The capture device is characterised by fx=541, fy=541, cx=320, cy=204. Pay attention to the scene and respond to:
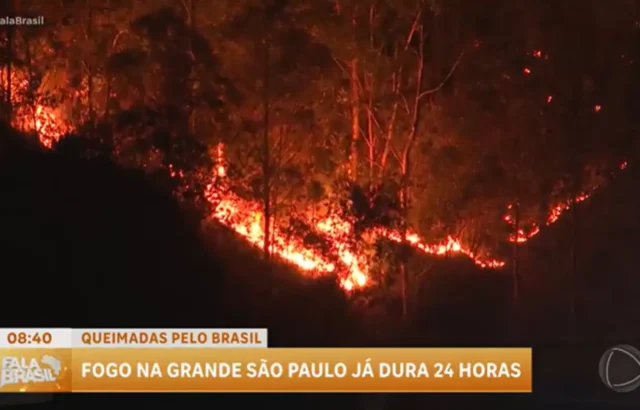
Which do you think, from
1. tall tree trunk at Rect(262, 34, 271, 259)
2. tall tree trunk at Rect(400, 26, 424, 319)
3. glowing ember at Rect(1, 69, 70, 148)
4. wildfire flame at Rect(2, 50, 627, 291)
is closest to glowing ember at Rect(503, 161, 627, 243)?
wildfire flame at Rect(2, 50, 627, 291)

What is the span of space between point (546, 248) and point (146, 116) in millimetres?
931

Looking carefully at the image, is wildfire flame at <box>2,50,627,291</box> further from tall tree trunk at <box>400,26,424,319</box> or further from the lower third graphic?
the lower third graphic

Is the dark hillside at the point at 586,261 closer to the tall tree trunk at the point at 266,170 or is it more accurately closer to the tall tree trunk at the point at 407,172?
the tall tree trunk at the point at 407,172

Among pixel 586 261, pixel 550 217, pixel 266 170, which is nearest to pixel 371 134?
pixel 266 170

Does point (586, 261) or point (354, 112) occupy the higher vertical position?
point (354, 112)

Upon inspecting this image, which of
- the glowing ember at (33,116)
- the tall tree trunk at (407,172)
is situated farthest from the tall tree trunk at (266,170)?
the glowing ember at (33,116)

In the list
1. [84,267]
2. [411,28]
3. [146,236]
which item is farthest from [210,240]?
[411,28]
